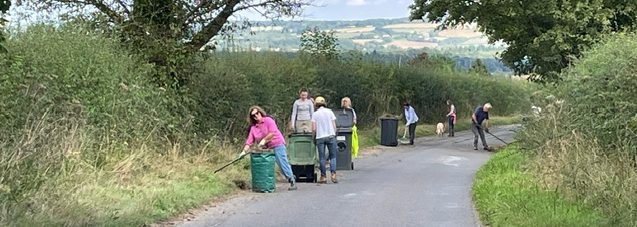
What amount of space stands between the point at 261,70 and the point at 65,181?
1499 centimetres

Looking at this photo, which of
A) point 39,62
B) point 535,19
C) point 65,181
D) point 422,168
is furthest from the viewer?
point 535,19

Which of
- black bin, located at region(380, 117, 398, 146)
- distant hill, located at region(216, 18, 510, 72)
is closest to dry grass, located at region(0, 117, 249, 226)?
distant hill, located at region(216, 18, 510, 72)

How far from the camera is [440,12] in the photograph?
110ft

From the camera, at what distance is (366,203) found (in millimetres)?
14188

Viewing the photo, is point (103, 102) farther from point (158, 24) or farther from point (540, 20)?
point (540, 20)

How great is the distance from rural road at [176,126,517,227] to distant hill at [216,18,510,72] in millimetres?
8844

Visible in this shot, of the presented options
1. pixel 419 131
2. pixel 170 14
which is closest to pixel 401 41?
pixel 419 131

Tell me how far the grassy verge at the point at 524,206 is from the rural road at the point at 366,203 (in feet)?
0.97

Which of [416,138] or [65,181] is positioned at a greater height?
[65,181]

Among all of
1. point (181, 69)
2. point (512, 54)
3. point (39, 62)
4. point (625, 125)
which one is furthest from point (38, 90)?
point (512, 54)

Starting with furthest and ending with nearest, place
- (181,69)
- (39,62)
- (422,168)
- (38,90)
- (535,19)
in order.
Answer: (535,19)
(422,168)
(181,69)
(39,62)
(38,90)

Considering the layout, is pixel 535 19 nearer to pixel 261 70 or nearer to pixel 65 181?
pixel 261 70

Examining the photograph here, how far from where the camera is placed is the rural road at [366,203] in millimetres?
12078

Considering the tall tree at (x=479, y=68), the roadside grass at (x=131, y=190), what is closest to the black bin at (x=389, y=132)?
the roadside grass at (x=131, y=190)
